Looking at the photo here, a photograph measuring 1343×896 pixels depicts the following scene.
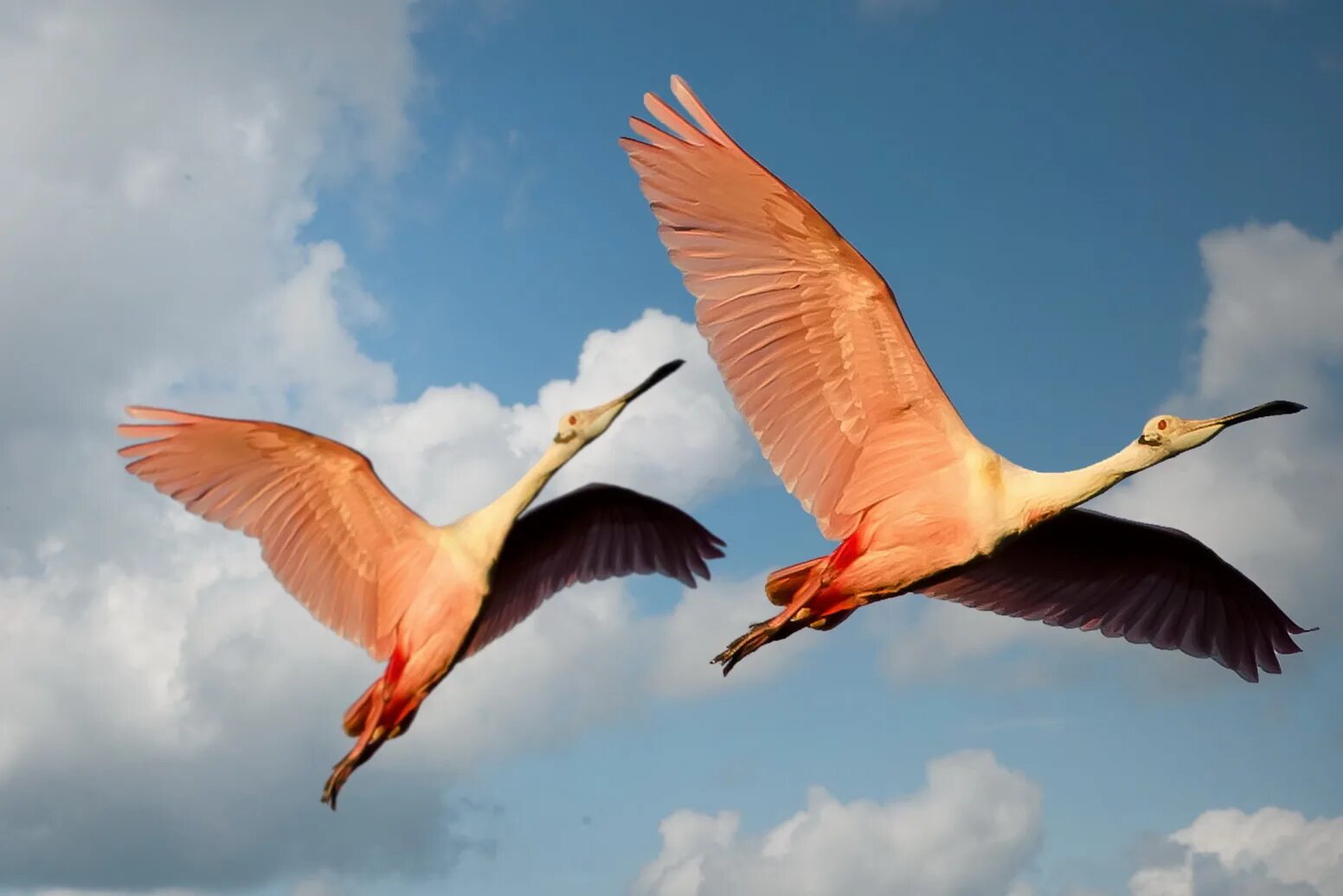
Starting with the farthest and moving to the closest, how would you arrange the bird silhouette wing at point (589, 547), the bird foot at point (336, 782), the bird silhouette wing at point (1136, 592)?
the bird silhouette wing at point (1136, 592) → the bird silhouette wing at point (589, 547) → the bird foot at point (336, 782)

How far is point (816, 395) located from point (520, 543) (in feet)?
6.86

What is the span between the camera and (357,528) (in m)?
8.77

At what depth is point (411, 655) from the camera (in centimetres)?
852

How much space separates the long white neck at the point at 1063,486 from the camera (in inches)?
337

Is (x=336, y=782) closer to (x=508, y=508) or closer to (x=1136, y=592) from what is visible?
(x=508, y=508)

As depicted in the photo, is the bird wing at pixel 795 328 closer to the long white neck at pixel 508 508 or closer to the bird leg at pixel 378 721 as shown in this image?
the long white neck at pixel 508 508

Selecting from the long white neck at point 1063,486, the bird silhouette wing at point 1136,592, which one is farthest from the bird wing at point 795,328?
the bird silhouette wing at point 1136,592

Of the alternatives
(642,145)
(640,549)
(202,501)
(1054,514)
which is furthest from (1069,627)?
(202,501)

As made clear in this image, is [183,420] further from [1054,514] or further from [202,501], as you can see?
[1054,514]

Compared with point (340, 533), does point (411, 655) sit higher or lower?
lower

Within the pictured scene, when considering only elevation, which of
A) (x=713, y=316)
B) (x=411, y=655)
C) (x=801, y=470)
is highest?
(x=713, y=316)

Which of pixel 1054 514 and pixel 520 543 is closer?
pixel 1054 514

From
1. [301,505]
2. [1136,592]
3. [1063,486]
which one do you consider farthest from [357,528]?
[1136,592]

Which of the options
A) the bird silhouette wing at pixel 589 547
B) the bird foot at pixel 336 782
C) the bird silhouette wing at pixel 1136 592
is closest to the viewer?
the bird foot at pixel 336 782
